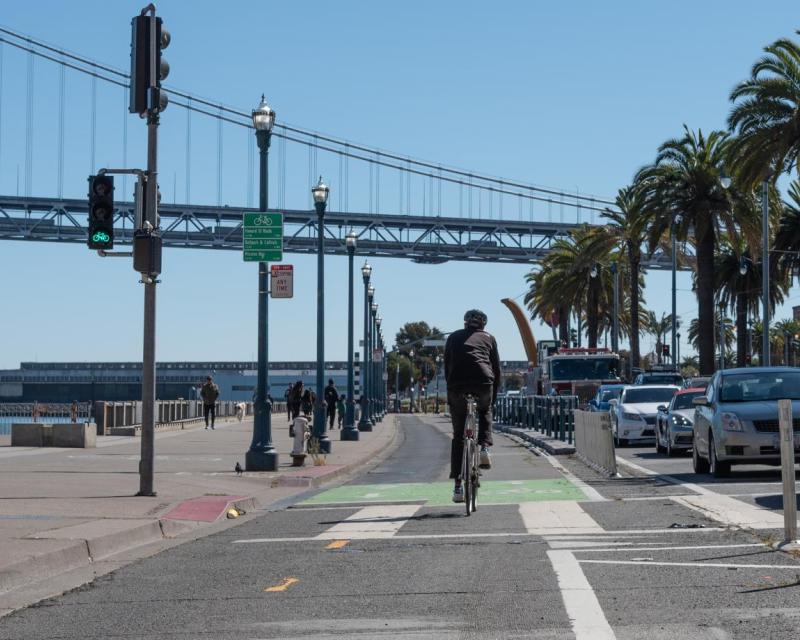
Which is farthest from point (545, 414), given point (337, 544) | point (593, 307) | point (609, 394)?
point (593, 307)

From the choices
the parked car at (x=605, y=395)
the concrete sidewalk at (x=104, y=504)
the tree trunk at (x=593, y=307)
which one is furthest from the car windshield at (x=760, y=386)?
the tree trunk at (x=593, y=307)

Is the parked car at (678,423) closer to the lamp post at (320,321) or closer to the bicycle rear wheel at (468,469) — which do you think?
the lamp post at (320,321)

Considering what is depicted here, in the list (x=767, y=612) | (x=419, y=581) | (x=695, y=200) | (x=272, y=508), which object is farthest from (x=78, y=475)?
(x=695, y=200)

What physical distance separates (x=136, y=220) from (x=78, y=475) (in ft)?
17.4

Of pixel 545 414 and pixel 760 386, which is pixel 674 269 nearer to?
pixel 545 414

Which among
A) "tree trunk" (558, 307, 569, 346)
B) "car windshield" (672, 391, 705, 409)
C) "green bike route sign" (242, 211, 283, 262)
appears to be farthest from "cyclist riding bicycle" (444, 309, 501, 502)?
"tree trunk" (558, 307, 569, 346)

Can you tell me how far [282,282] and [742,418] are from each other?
8.42 metres

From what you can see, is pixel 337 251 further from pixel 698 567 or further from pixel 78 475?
pixel 698 567

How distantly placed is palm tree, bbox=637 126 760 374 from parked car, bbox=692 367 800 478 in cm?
2699

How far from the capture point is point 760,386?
19484 millimetres

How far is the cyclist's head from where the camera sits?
43.7ft

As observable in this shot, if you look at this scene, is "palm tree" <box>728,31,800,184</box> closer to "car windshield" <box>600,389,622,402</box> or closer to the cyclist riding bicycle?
"car windshield" <box>600,389,622,402</box>

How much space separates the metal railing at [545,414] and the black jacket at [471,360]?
55.8 feet

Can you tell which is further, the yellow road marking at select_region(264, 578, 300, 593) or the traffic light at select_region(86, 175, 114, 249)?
the traffic light at select_region(86, 175, 114, 249)
